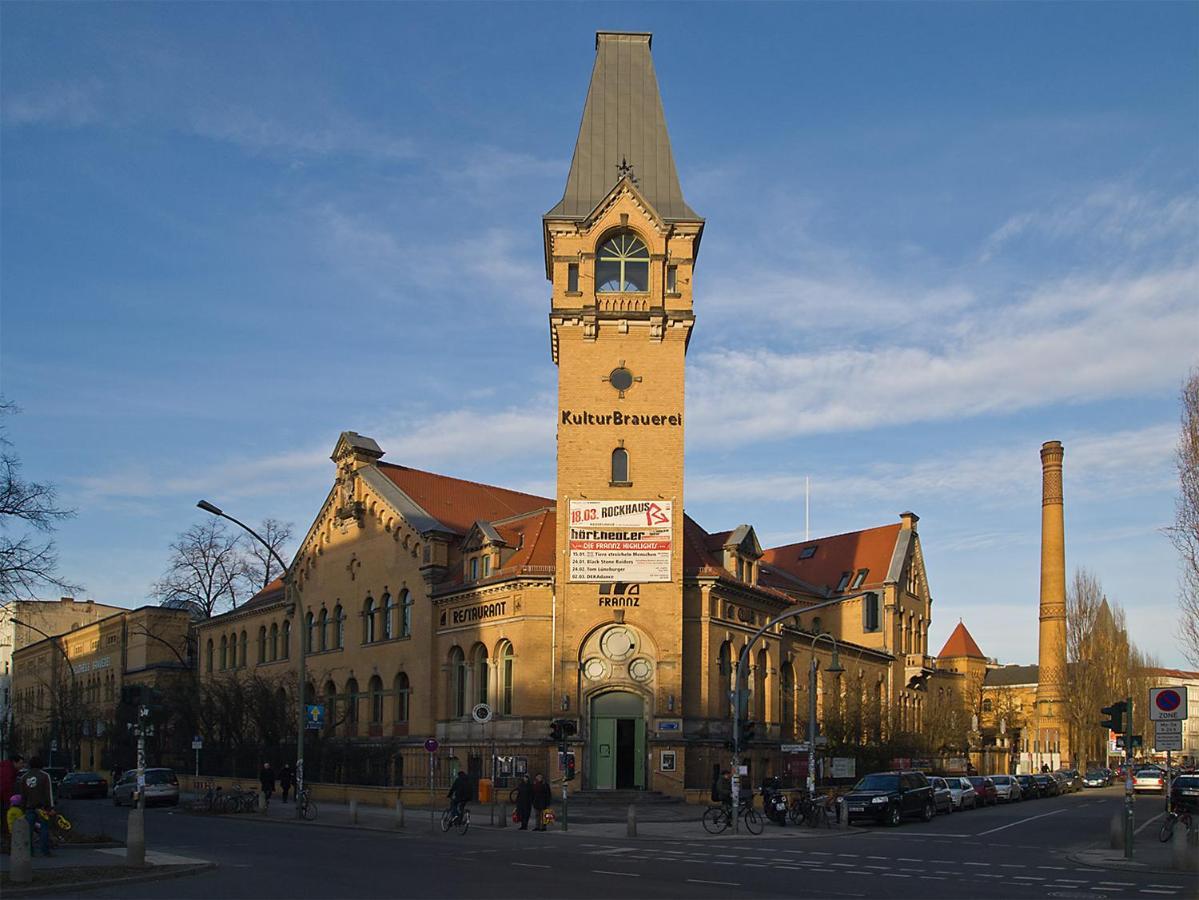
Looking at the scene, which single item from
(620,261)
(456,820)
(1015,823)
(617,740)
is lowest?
(1015,823)

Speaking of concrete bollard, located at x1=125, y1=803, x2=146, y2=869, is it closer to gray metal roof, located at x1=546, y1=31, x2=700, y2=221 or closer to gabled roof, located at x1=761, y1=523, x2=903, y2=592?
gray metal roof, located at x1=546, y1=31, x2=700, y2=221

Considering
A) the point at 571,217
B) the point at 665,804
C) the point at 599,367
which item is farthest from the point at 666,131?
the point at 665,804

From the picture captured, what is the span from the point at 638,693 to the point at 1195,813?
19.0 metres

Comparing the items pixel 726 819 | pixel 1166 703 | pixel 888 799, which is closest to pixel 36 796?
pixel 726 819

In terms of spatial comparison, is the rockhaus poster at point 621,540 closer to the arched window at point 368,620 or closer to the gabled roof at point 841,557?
the arched window at point 368,620

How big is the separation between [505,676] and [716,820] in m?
15.0

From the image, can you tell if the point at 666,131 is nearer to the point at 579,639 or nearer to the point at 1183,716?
the point at 579,639

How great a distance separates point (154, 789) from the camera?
4850cm

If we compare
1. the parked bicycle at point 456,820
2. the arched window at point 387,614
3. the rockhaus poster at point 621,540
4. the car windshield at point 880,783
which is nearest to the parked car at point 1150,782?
the car windshield at point 880,783

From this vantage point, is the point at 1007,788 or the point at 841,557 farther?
the point at 841,557

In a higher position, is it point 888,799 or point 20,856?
point 20,856

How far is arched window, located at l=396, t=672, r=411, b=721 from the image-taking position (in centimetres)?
5328

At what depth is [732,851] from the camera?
28.1 metres

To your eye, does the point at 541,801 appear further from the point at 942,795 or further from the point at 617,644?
the point at 942,795
